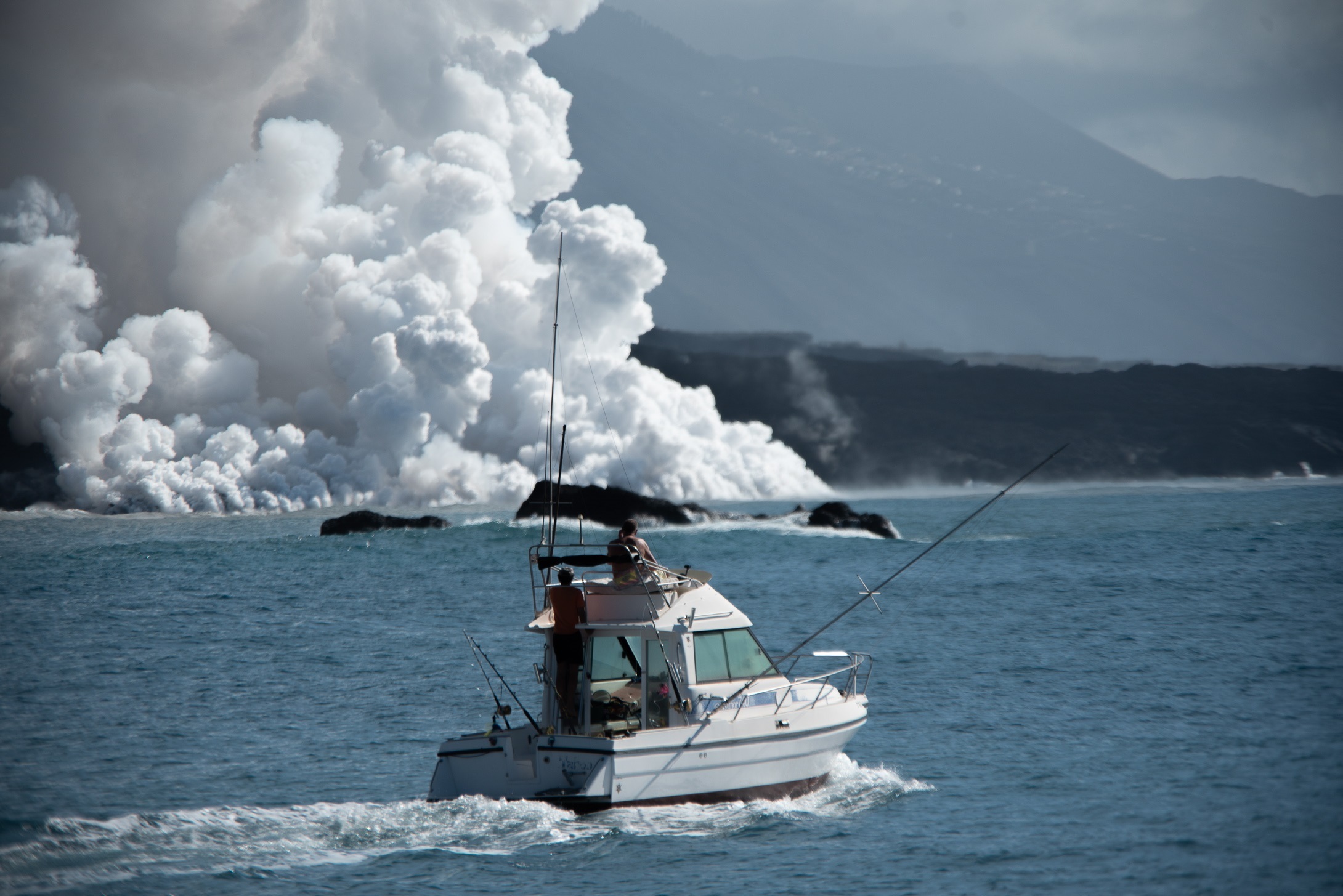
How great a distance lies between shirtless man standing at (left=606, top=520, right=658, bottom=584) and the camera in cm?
1773

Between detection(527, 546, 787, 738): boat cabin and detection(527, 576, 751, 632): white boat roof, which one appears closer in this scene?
detection(527, 546, 787, 738): boat cabin

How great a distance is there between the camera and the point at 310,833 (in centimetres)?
1673

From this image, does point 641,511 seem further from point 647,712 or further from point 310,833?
point 310,833

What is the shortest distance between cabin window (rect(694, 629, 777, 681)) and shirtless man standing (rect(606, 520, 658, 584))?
1366 mm

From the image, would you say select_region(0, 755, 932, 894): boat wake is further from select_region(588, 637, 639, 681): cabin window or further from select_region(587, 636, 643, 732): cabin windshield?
select_region(588, 637, 639, 681): cabin window

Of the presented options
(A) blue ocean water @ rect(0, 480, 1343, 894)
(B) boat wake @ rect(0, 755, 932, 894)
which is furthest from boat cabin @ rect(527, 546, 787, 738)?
(A) blue ocean water @ rect(0, 480, 1343, 894)

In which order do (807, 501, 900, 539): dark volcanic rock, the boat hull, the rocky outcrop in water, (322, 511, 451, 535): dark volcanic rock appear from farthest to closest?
(322, 511, 451, 535): dark volcanic rock → the rocky outcrop in water → (807, 501, 900, 539): dark volcanic rock → the boat hull

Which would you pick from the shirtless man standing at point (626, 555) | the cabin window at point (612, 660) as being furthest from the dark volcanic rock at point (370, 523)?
the shirtless man standing at point (626, 555)

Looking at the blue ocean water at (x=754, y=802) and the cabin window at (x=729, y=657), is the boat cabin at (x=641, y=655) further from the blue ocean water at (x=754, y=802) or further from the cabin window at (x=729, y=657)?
the blue ocean water at (x=754, y=802)

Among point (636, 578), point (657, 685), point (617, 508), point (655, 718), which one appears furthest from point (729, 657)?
point (617, 508)

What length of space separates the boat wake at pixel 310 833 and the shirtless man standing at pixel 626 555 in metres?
3.46

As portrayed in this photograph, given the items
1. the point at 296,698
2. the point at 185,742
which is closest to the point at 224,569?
the point at 296,698

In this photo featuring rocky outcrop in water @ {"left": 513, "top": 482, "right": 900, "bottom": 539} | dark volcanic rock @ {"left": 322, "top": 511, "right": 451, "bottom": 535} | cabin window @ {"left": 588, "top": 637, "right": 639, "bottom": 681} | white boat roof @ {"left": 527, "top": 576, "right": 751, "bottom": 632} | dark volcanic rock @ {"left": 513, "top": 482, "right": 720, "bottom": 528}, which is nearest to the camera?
white boat roof @ {"left": 527, "top": 576, "right": 751, "bottom": 632}

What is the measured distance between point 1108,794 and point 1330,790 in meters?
3.44
